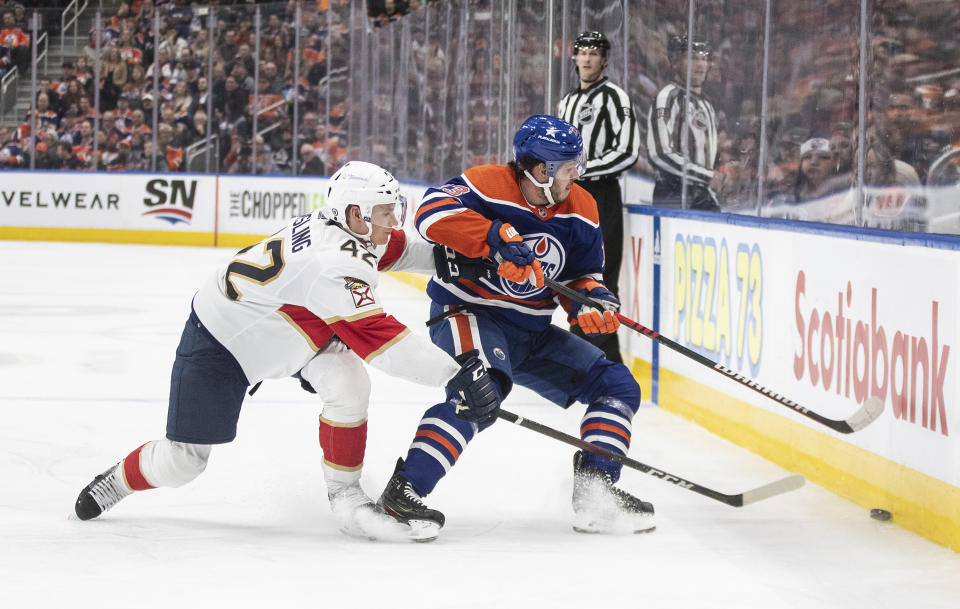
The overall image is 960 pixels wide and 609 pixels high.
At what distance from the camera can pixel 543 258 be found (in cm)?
358

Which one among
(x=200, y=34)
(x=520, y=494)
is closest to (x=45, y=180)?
(x=200, y=34)

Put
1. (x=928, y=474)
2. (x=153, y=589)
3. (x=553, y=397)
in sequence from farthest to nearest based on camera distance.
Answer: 1. (x=553, y=397)
2. (x=928, y=474)
3. (x=153, y=589)

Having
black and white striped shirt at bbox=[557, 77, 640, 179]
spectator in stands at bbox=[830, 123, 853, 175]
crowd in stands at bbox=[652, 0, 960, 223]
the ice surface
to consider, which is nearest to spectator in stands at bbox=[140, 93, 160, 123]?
the ice surface

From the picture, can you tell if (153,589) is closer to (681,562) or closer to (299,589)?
(299,589)

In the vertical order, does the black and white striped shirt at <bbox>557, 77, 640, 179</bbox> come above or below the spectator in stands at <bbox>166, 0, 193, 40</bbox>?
below

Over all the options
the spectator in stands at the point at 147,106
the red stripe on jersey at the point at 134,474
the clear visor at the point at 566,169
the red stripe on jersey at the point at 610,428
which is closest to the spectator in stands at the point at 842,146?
the clear visor at the point at 566,169

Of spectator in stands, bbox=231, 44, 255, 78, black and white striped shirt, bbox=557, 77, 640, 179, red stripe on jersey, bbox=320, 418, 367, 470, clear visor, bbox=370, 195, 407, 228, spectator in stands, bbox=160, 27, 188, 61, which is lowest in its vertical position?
red stripe on jersey, bbox=320, 418, 367, 470

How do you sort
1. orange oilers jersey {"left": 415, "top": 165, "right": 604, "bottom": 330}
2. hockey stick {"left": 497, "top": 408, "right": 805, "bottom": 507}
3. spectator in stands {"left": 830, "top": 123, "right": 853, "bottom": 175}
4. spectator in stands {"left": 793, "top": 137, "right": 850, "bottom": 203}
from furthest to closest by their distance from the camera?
spectator in stands {"left": 793, "top": 137, "right": 850, "bottom": 203}, spectator in stands {"left": 830, "top": 123, "right": 853, "bottom": 175}, orange oilers jersey {"left": 415, "top": 165, "right": 604, "bottom": 330}, hockey stick {"left": 497, "top": 408, "right": 805, "bottom": 507}

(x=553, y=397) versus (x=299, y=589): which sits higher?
(x=553, y=397)

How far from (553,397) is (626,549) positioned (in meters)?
0.60

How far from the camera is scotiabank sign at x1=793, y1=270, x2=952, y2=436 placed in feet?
10.8

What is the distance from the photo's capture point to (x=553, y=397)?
143 inches

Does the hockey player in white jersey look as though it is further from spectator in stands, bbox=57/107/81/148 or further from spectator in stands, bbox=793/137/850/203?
spectator in stands, bbox=57/107/81/148

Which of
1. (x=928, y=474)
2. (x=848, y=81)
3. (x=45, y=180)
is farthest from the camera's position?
(x=45, y=180)
